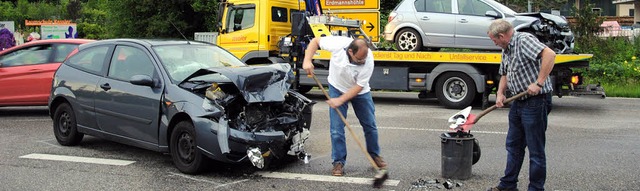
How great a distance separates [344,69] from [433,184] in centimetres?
134

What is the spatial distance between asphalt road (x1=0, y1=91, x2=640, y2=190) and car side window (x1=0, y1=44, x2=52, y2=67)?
109 cm

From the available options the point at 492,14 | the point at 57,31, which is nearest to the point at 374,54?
the point at 492,14

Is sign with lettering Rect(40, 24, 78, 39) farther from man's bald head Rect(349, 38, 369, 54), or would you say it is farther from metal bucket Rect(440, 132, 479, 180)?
metal bucket Rect(440, 132, 479, 180)

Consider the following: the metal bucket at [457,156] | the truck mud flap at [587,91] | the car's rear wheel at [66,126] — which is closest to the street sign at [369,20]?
the truck mud flap at [587,91]

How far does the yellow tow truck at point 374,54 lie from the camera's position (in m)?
12.4

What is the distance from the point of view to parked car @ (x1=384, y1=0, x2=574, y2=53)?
514 inches

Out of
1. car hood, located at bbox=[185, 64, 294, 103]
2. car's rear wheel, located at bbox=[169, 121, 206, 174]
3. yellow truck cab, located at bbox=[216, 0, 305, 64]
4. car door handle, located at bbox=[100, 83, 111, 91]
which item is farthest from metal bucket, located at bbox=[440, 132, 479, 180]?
yellow truck cab, located at bbox=[216, 0, 305, 64]

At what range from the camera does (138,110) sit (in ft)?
23.5

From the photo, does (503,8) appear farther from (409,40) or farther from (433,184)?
Answer: (433,184)

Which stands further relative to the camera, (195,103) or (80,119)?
(80,119)

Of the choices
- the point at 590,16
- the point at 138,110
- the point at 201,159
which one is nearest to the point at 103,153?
the point at 138,110

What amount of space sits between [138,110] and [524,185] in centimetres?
393

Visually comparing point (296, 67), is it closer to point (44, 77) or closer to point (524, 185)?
point (44, 77)

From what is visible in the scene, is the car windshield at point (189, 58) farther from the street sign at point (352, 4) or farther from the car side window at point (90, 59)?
the street sign at point (352, 4)
